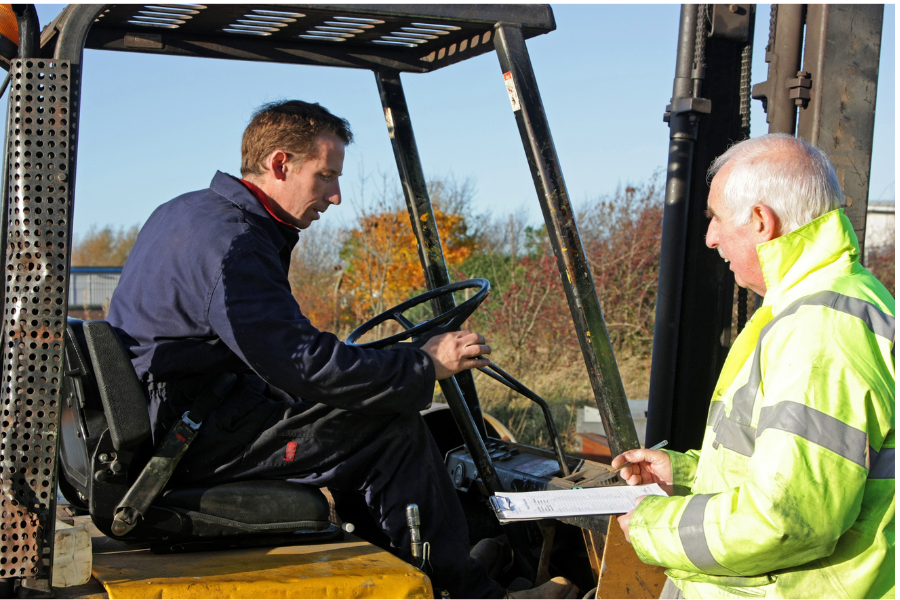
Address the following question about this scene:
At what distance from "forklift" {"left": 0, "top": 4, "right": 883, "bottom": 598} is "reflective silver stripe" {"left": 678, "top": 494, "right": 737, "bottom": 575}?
0.73 m

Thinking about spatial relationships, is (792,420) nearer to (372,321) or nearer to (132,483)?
(132,483)

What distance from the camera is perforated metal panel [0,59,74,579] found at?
64.8 inches

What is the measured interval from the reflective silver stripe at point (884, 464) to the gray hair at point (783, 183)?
459mm

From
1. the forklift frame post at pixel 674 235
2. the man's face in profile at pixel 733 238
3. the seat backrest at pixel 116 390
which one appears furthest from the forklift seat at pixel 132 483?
the forklift frame post at pixel 674 235

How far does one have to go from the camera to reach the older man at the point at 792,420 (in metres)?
1.37

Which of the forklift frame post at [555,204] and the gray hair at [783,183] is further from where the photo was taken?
the forklift frame post at [555,204]

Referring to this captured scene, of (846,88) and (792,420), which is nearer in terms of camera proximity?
(792,420)

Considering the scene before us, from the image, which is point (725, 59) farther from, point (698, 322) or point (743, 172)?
point (743, 172)

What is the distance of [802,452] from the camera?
136cm

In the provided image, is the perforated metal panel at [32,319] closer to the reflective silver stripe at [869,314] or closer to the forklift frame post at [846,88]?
the reflective silver stripe at [869,314]

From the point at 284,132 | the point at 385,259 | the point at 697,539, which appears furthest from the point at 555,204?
the point at 385,259

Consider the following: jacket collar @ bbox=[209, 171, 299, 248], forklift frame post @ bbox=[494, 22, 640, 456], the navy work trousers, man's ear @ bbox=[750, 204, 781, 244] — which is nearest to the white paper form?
the navy work trousers

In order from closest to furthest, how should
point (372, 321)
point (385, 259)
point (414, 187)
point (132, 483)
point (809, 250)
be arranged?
point (809, 250) → point (132, 483) → point (372, 321) → point (414, 187) → point (385, 259)

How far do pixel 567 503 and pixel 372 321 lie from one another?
4.20ft
